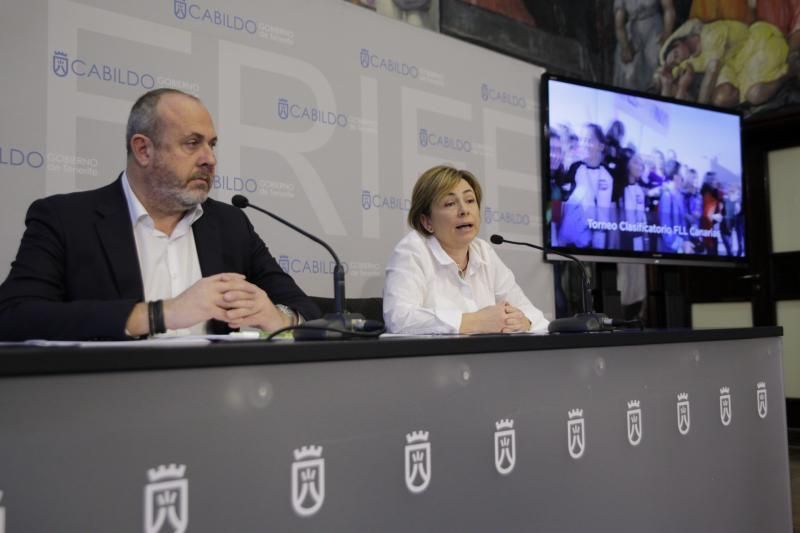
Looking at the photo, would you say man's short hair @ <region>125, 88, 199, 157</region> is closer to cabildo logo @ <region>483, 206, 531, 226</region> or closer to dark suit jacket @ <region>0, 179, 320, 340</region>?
dark suit jacket @ <region>0, 179, 320, 340</region>

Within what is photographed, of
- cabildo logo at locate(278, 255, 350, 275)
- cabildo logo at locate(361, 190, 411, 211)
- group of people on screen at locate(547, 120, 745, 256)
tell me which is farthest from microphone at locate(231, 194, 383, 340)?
group of people on screen at locate(547, 120, 745, 256)

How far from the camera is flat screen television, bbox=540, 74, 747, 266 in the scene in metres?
3.61

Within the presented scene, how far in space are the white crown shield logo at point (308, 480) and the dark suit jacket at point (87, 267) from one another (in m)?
0.58

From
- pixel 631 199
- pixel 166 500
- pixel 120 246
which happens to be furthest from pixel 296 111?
pixel 166 500

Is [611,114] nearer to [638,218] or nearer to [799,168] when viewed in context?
[638,218]

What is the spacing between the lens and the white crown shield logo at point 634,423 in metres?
1.65

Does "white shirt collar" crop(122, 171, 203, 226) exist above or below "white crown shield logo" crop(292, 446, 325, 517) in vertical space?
above

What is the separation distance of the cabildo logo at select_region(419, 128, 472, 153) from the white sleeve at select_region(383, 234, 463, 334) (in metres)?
1.03

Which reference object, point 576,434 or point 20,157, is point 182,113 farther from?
point 576,434

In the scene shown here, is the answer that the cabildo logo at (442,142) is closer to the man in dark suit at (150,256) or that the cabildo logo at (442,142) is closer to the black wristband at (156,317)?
the man in dark suit at (150,256)

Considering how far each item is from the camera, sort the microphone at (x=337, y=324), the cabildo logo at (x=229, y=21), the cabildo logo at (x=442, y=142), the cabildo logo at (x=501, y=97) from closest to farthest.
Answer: the microphone at (x=337, y=324), the cabildo logo at (x=229, y=21), the cabildo logo at (x=442, y=142), the cabildo logo at (x=501, y=97)

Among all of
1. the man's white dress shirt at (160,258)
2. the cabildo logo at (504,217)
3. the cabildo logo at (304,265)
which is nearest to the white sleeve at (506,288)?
the cabildo logo at (304,265)

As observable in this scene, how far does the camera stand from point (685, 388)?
72.5 inches

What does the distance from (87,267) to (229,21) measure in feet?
4.89
